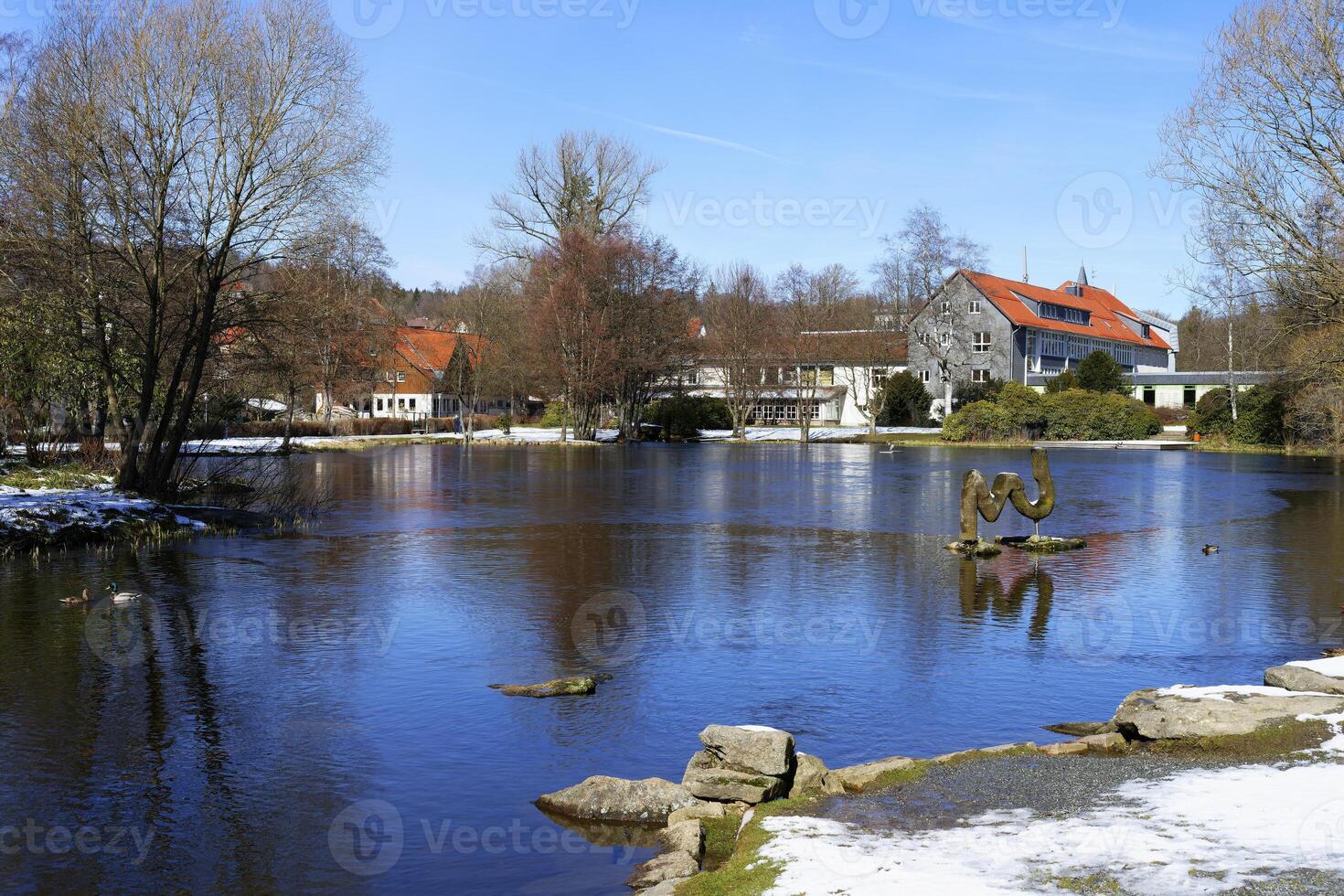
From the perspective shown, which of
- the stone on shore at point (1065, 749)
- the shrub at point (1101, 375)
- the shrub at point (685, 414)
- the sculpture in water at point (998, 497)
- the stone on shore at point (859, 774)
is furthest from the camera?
the shrub at point (685, 414)

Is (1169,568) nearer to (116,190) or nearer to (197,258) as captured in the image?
(197,258)

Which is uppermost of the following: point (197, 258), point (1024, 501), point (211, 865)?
point (197, 258)

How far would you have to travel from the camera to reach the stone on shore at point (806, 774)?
9234 mm

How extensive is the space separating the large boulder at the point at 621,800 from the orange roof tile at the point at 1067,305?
86.1 m

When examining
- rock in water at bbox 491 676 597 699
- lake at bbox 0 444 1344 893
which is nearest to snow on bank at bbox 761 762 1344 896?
lake at bbox 0 444 1344 893

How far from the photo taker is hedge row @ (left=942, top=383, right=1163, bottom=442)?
78500mm

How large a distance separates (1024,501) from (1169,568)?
12.4 ft

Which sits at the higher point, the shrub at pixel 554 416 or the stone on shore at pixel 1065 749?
the shrub at pixel 554 416

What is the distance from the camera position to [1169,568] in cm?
2195

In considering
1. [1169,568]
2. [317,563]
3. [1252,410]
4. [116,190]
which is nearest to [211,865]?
[317,563]

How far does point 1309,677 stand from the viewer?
11.3 m

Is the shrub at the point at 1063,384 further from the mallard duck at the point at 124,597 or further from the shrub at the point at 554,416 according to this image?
the mallard duck at the point at 124,597

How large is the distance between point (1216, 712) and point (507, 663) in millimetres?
7909

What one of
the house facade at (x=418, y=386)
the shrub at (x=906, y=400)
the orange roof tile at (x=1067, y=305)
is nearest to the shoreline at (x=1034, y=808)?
the shrub at (x=906, y=400)
